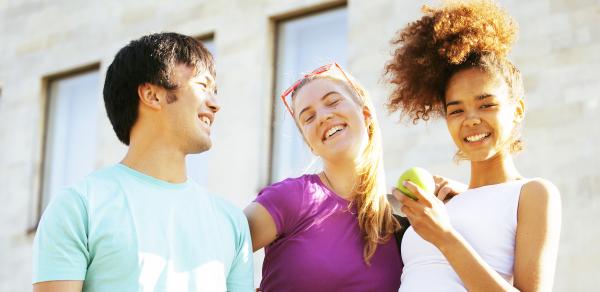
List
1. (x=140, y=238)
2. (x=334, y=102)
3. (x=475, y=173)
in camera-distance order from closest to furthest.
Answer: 1. (x=140, y=238)
2. (x=475, y=173)
3. (x=334, y=102)

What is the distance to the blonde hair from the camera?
10.9ft

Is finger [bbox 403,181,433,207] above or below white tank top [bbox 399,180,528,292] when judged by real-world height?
above

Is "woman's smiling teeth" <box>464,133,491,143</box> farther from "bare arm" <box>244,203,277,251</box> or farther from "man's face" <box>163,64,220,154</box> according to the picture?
"man's face" <box>163,64,220,154</box>

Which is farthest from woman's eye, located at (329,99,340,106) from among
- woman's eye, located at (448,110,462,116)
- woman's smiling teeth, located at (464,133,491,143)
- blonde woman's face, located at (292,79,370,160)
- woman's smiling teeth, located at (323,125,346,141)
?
woman's smiling teeth, located at (464,133,491,143)

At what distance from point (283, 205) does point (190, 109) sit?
476mm

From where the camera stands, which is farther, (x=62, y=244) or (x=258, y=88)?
(x=258, y=88)

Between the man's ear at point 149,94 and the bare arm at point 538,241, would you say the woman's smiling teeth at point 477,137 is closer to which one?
the bare arm at point 538,241

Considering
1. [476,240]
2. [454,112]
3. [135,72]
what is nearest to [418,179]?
[476,240]

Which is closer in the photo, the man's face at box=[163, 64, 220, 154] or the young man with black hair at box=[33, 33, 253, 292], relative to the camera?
the young man with black hair at box=[33, 33, 253, 292]

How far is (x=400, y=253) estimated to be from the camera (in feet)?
11.1

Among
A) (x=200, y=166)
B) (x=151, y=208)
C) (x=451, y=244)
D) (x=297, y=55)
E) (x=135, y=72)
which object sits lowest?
(x=451, y=244)

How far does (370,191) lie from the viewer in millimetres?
3439

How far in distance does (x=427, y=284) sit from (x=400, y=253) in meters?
0.36

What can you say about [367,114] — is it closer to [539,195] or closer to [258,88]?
[539,195]
